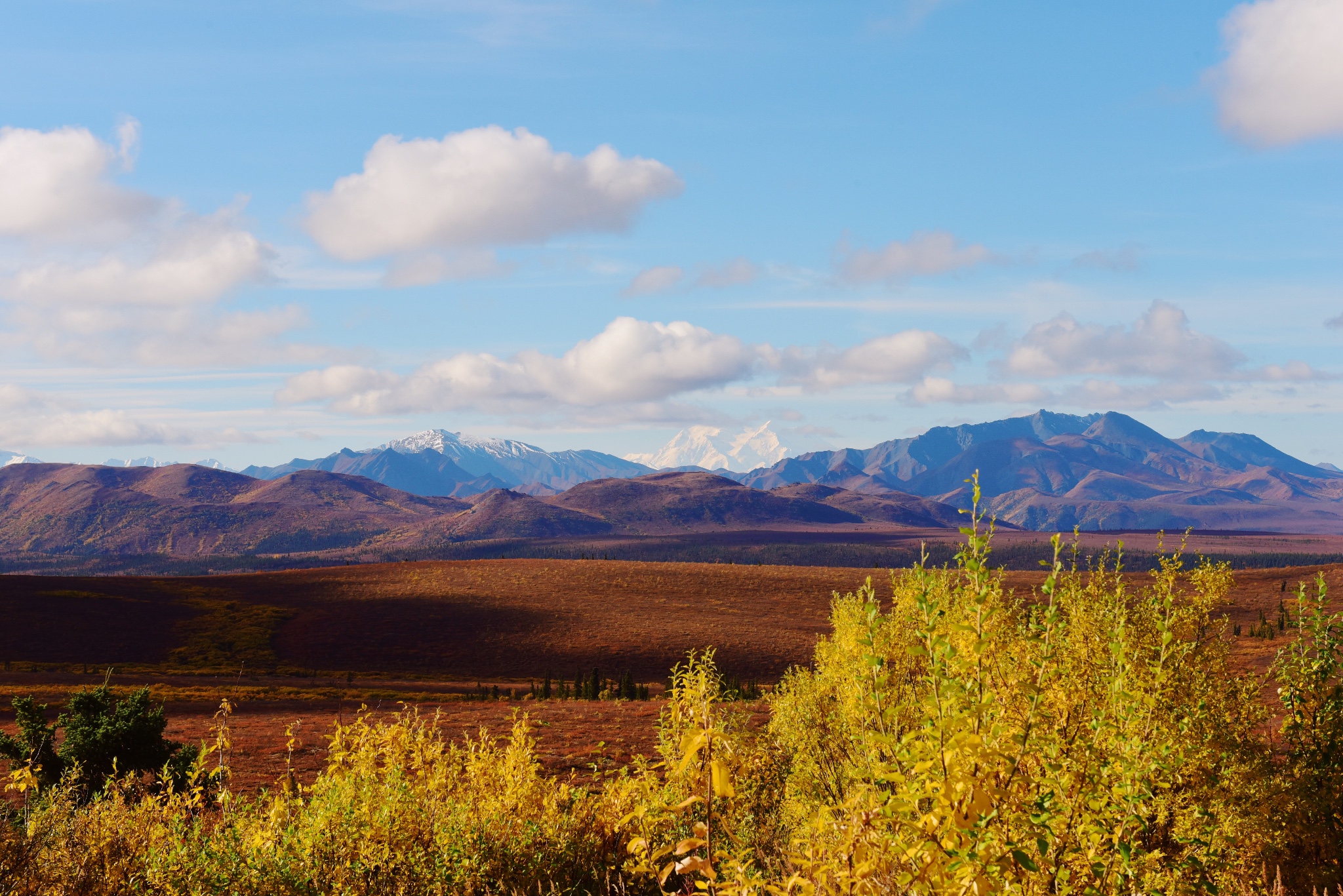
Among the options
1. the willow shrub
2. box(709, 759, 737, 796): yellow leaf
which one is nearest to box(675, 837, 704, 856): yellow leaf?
the willow shrub

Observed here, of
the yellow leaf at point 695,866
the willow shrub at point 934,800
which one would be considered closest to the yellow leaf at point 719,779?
the willow shrub at point 934,800

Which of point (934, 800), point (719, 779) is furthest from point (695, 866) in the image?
point (934, 800)

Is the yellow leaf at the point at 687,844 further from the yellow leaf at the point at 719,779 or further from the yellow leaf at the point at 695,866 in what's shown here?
the yellow leaf at the point at 719,779

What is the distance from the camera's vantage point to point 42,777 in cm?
1927

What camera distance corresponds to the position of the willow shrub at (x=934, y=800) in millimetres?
5051

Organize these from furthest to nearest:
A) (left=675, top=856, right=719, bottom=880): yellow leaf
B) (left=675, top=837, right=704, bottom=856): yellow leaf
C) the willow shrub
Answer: the willow shrub → (left=675, top=837, right=704, bottom=856): yellow leaf → (left=675, top=856, right=719, bottom=880): yellow leaf

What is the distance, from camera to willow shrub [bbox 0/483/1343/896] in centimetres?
505

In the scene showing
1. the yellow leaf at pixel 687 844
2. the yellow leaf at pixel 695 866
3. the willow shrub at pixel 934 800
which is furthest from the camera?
the willow shrub at pixel 934 800

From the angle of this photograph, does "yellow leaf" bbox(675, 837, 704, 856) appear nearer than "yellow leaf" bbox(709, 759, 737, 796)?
No

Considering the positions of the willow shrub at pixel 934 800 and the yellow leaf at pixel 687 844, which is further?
the willow shrub at pixel 934 800

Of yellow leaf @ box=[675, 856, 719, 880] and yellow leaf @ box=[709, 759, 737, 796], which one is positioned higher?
yellow leaf @ box=[709, 759, 737, 796]

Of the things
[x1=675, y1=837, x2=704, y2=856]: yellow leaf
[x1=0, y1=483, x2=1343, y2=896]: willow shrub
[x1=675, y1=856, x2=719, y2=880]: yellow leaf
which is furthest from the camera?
[x1=0, y1=483, x2=1343, y2=896]: willow shrub

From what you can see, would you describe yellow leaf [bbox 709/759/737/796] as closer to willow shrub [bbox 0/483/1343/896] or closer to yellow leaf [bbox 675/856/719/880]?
willow shrub [bbox 0/483/1343/896]

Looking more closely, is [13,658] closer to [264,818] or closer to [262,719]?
[262,719]
